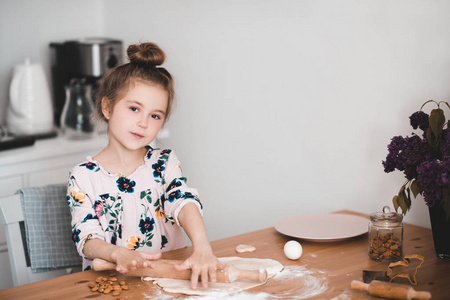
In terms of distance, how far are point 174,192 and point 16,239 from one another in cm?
39

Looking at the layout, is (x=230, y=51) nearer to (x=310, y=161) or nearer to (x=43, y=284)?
(x=310, y=161)

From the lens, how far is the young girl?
144 centimetres

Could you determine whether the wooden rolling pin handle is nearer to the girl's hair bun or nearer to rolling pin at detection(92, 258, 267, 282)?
rolling pin at detection(92, 258, 267, 282)

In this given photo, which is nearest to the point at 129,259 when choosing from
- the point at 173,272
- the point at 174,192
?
the point at 173,272

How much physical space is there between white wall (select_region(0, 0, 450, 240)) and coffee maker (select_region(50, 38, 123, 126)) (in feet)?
0.49

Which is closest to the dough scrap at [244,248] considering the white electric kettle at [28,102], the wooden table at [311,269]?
the wooden table at [311,269]

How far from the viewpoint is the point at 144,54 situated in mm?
1485

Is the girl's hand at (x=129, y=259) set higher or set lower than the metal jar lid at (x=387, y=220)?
lower

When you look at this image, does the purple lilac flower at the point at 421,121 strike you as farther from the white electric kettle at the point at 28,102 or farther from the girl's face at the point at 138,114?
the white electric kettle at the point at 28,102

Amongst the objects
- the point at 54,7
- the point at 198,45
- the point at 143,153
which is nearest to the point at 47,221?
the point at 143,153

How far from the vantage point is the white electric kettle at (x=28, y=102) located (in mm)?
2393

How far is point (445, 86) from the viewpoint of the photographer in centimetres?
143

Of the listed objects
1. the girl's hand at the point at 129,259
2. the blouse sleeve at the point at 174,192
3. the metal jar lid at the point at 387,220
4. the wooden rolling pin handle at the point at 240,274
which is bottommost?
the wooden rolling pin handle at the point at 240,274

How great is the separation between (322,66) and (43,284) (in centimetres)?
96
